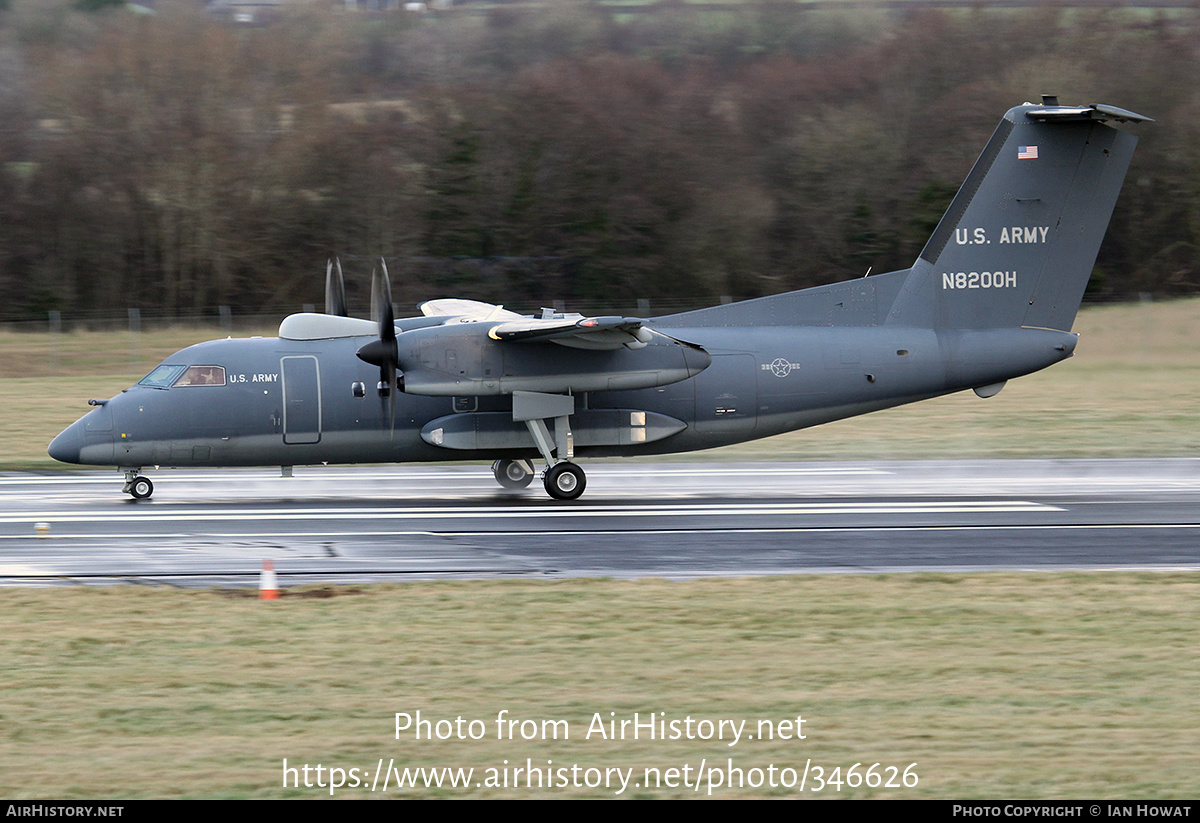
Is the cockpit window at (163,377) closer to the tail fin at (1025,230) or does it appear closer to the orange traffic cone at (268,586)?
the orange traffic cone at (268,586)

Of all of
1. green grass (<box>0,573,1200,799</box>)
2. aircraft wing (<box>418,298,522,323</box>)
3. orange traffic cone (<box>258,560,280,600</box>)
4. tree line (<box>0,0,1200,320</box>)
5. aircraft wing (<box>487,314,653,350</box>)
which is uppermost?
tree line (<box>0,0,1200,320</box>)

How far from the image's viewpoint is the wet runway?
43.5 feet

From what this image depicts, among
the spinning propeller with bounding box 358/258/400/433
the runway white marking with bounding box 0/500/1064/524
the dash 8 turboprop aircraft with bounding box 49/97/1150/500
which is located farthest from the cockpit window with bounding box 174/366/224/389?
the spinning propeller with bounding box 358/258/400/433

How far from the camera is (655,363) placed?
725 inches

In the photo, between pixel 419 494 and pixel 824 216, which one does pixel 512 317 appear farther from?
pixel 824 216

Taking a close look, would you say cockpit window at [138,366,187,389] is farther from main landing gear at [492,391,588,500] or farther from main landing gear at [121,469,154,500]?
main landing gear at [492,391,588,500]

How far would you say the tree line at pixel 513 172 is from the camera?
142 ft

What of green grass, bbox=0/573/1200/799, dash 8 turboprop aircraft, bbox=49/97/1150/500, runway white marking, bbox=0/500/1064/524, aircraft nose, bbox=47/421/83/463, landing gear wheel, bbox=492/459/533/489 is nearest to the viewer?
green grass, bbox=0/573/1200/799

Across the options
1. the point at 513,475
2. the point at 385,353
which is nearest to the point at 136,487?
the point at 385,353

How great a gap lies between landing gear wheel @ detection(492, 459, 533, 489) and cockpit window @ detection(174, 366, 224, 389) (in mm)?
4568

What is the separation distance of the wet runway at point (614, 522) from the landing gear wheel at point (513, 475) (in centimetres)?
38

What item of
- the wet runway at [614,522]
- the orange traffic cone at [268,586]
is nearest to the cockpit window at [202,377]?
the wet runway at [614,522]

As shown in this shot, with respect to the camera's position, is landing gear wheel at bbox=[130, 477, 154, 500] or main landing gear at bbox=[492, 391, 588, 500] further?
landing gear wheel at bbox=[130, 477, 154, 500]

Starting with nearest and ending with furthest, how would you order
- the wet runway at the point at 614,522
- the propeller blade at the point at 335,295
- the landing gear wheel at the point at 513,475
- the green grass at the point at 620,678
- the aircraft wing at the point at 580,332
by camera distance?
the green grass at the point at 620,678 < the wet runway at the point at 614,522 < the aircraft wing at the point at 580,332 < the landing gear wheel at the point at 513,475 < the propeller blade at the point at 335,295
